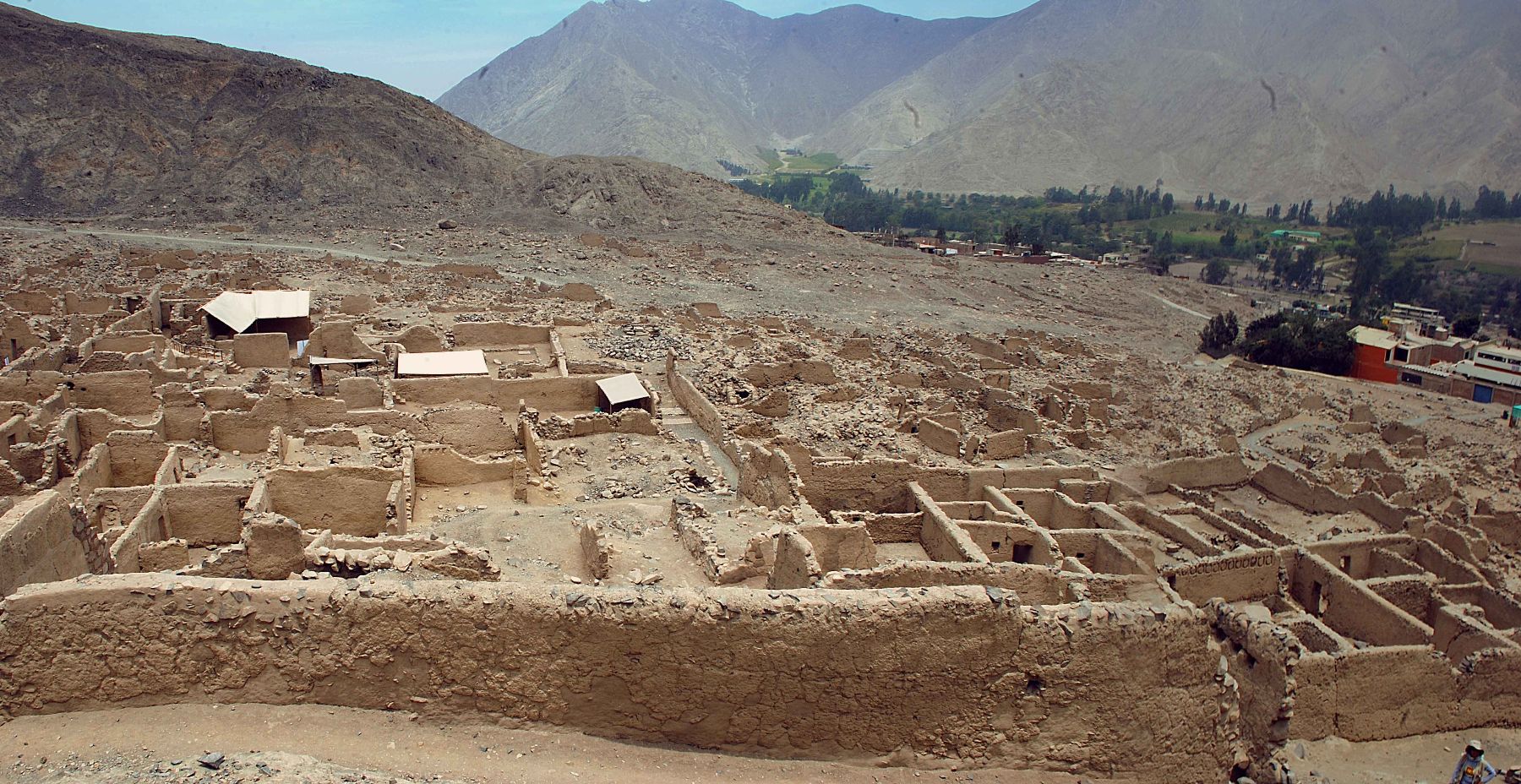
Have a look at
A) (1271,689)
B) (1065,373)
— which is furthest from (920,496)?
(1065,373)

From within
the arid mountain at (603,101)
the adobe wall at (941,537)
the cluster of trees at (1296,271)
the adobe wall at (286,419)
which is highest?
the arid mountain at (603,101)

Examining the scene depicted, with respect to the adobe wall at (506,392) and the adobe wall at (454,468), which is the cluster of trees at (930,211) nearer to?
the adobe wall at (506,392)

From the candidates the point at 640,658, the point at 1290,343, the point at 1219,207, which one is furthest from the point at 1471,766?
the point at 1219,207

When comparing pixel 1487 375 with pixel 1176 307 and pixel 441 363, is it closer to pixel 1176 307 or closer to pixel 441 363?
pixel 1176 307

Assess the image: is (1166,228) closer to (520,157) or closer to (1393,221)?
(1393,221)

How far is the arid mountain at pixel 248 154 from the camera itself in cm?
5531

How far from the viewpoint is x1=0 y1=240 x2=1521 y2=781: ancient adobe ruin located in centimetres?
693

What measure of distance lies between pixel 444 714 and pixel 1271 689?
7.54 m

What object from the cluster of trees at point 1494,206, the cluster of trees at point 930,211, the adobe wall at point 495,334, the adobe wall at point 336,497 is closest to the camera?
the adobe wall at point 336,497

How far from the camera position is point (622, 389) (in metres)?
21.1

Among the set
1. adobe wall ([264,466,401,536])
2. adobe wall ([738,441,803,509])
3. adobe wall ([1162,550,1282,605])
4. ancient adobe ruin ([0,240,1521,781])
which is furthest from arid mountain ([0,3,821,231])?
adobe wall ([1162,550,1282,605])

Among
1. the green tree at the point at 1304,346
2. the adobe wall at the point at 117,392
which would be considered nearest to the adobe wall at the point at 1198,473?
the adobe wall at the point at 117,392

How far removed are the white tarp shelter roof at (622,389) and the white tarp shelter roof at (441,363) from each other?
2833mm

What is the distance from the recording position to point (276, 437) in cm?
1504
